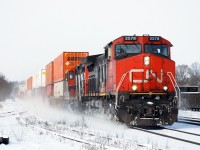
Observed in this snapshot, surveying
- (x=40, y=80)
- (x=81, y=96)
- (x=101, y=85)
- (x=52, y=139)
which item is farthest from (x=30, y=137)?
(x=40, y=80)

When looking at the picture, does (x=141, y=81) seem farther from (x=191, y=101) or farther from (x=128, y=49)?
(x=191, y=101)

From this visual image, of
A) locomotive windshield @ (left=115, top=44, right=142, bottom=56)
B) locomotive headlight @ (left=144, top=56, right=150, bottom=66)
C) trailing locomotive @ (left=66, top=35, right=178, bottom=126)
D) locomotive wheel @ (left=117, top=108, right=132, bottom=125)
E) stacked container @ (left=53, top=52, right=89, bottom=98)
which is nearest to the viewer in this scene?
trailing locomotive @ (left=66, top=35, right=178, bottom=126)

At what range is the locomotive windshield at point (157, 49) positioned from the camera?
602 inches

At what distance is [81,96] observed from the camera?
23750 mm

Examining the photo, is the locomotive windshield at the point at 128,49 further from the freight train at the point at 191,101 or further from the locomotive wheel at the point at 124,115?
the freight train at the point at 191,101

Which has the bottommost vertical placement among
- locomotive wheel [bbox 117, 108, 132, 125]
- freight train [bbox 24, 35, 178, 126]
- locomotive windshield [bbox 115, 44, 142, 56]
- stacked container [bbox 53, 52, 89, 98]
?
locomotive wheel [bbox 117, 108, 132, 125]

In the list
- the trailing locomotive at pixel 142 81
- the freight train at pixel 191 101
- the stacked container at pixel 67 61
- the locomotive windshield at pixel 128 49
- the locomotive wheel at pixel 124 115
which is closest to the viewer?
the trailing locomotive at pixel 142 81

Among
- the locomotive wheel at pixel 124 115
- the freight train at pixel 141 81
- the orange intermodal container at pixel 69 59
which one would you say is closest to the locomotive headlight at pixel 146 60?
the freight train at pixel 141 81

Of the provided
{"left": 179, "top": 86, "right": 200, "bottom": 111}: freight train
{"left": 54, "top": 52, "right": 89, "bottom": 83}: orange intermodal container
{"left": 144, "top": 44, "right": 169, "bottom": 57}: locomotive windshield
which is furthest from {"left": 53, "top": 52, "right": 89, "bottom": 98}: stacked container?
{"left": 144, "top": 44, "right": 169, "bottom": 57}: locomotive windshield

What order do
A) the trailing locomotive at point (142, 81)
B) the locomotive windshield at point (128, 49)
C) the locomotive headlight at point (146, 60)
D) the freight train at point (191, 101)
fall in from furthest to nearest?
the freight train at point (191, 101), the locomotive windshield at point (128, 49), the locomotive headlight at point (146, 60), the trailing locomotive at point (142, 81)

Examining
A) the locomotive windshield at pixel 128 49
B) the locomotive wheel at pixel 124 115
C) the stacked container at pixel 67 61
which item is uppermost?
the stacked container at pixel 67 61

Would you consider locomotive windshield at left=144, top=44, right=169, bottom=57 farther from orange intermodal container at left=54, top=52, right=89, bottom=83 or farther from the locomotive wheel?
orange intermodal container at left=54, top=52, right=89, bottom=83

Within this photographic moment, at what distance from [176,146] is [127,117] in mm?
5004

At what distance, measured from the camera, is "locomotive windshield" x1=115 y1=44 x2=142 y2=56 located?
15.3 m
